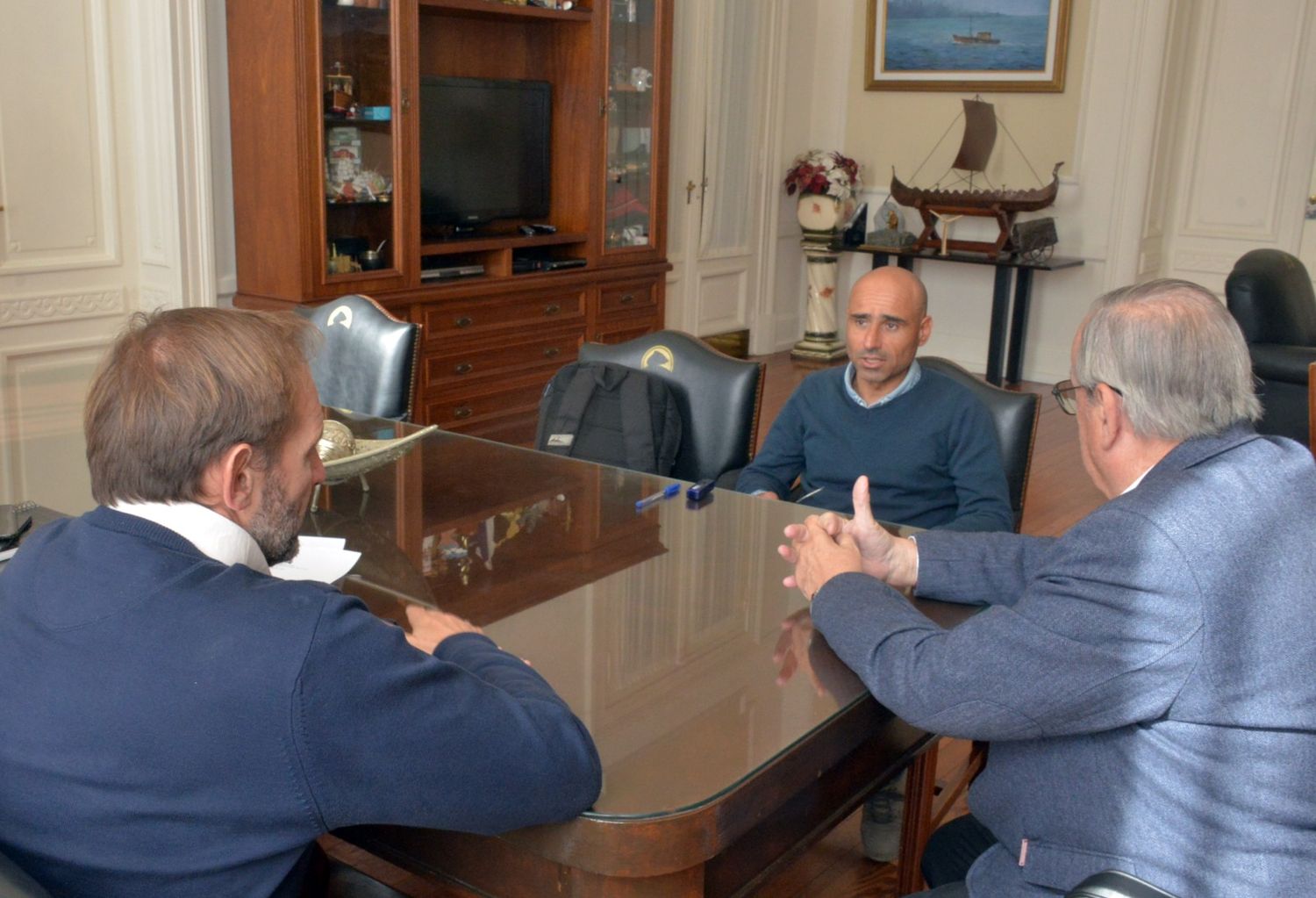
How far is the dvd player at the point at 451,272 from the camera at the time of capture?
4.82 m

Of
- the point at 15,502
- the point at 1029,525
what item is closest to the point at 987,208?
the point at 1029,525

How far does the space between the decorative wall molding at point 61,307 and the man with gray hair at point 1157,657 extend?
11.8ft

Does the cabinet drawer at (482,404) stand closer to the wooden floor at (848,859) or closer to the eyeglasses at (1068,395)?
the wooden floor at (848,859)

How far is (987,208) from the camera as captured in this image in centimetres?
650

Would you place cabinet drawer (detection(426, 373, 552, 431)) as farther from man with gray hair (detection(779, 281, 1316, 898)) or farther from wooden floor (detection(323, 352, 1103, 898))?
man with gray hair (detection(779, 281, 1316, 898))

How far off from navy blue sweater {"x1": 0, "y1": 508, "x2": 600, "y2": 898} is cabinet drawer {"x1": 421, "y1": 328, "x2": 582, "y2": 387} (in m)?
3.71

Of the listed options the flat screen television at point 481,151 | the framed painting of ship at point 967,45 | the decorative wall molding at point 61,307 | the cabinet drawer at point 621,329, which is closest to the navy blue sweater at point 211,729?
the decorative wall molding at point 61,307

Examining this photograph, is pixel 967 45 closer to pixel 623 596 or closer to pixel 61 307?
pixel 61 307

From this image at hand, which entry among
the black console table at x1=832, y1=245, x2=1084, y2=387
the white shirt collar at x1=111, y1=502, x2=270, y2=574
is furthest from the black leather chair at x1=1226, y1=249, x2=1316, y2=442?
the white shirt collar at x1=111, y1=502, x2=270, y2=574

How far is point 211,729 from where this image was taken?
3.36 ft

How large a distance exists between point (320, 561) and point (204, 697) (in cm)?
78

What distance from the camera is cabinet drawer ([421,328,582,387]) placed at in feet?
15.9

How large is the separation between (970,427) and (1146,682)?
1370mm

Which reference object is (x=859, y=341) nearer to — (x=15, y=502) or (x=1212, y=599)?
(x=1212, y=599)
